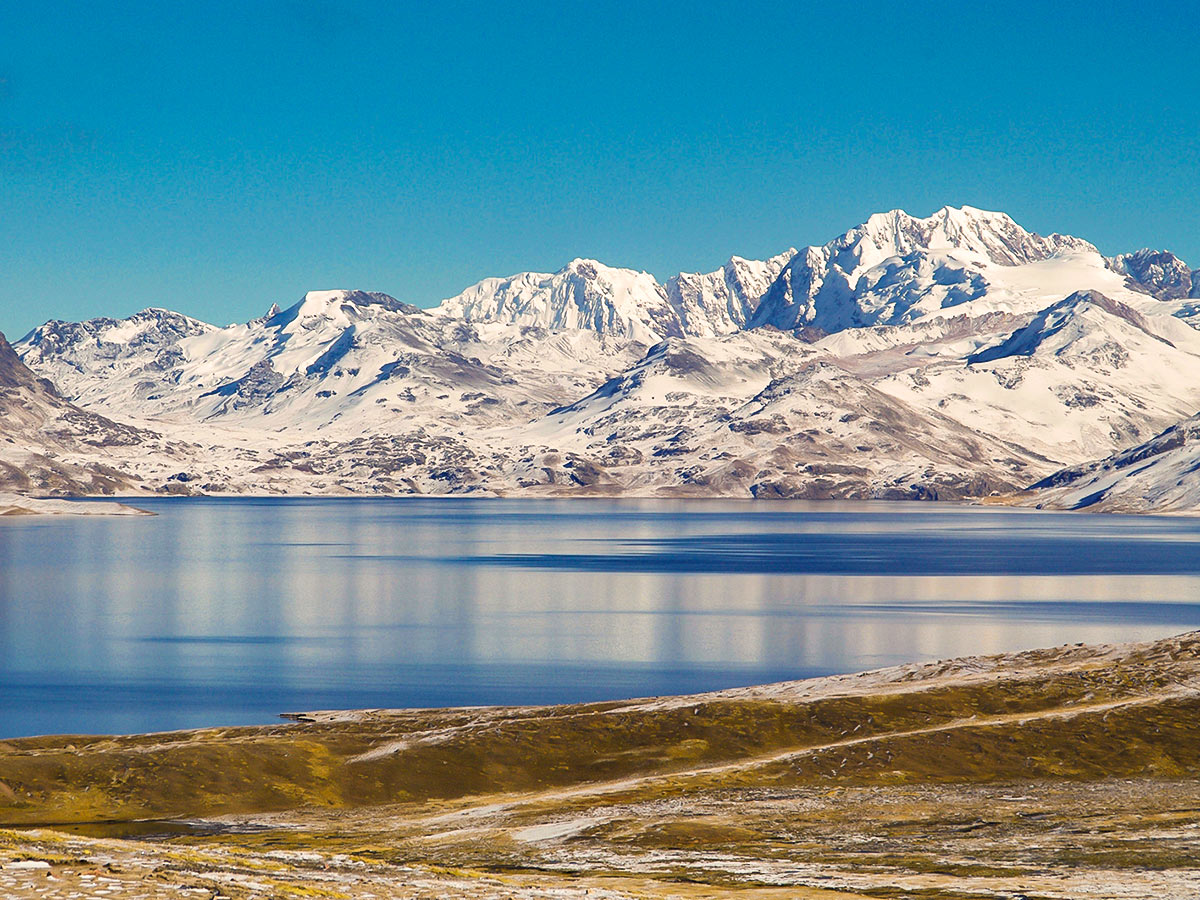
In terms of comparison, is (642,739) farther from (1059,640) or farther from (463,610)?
(463,610)

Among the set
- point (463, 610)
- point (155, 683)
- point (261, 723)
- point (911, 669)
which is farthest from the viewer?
point (463, 610)

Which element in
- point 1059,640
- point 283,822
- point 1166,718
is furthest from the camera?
point 1059,640

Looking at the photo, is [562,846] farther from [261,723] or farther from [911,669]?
[911,669]

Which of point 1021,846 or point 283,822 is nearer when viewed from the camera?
point 1021,846

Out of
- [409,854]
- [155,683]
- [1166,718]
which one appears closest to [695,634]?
[155,683]

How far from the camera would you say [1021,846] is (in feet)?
176

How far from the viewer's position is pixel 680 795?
233 feet

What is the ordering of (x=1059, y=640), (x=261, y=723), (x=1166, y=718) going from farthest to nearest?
1. (x=1059, y=640)
2. (x=261, y=723)
3. (x=1166, y=718)

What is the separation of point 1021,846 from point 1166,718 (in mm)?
39405

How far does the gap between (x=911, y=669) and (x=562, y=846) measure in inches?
2378

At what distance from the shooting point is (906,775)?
76625 millimetres

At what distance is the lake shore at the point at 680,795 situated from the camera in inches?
1756

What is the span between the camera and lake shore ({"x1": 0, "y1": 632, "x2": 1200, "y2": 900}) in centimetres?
Answer: 4459

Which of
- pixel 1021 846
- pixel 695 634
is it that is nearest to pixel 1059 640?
pixel 695 634
